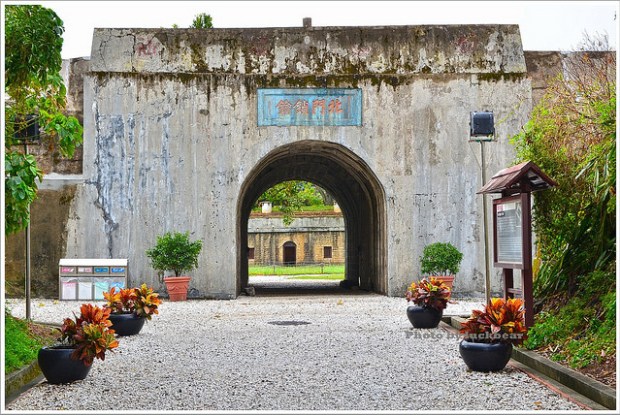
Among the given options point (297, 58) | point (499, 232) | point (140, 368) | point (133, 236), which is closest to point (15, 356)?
point (140, 368)

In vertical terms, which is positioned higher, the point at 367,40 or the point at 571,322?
the point at 367,40

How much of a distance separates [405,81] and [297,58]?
2432 millimetres

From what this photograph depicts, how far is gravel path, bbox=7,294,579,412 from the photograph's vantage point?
6180mm

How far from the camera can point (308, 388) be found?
6.77m

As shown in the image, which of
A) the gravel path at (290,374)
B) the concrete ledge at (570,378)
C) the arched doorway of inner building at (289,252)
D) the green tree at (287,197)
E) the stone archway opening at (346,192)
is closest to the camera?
the concrete ledge at (570,378)

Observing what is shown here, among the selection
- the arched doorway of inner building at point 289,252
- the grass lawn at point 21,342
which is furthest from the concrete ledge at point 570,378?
the arched doorway of inner building at point 289,252

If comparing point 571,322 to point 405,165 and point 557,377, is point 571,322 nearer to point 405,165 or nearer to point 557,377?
point 557,377

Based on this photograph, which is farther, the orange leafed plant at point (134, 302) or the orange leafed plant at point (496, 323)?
the orange leafed plant at point (134, 302)

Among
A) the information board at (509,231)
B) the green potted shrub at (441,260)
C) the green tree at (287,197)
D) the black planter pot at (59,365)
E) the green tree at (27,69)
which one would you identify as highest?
the green tree at (287,197)

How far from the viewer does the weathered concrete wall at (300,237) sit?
150 feet

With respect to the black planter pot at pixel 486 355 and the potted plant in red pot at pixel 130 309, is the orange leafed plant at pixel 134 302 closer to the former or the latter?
the potted plant in red pot at pixel 130 309

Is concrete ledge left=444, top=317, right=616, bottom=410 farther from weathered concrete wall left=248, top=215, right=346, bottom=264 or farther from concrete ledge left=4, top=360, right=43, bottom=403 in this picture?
weathered concrete wall left=248, top=215, right=346, bottom=264

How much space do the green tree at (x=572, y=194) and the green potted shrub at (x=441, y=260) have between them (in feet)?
18.8

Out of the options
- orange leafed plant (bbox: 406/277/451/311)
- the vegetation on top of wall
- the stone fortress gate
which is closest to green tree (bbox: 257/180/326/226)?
the vegetation on top of wall
